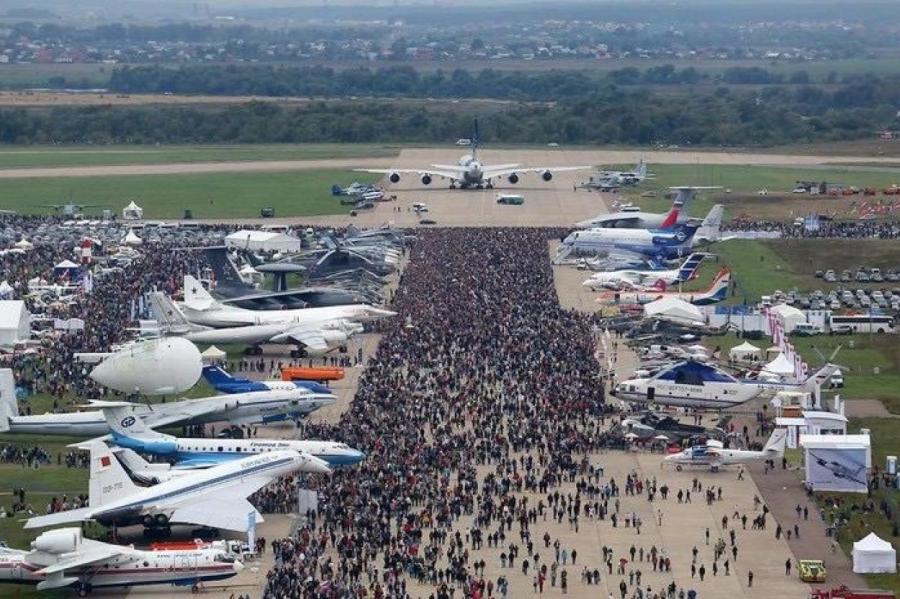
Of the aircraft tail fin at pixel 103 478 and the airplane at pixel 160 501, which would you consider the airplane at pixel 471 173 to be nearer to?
the airplane at pixel 160 501

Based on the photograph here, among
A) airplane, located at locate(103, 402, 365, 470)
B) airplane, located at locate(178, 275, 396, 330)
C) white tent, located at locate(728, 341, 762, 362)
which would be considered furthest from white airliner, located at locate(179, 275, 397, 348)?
airplane, located at locate(103, 402, 365, 470)

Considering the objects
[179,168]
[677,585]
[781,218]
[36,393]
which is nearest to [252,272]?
[36,393]

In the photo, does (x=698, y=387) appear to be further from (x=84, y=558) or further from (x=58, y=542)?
(x=58, y=542)

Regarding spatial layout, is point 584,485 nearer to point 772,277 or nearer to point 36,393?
point 36,393

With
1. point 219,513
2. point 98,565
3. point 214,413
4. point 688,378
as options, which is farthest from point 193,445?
point 688,378

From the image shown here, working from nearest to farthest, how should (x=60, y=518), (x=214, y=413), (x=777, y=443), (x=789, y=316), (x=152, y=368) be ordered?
(x=60, y=518)
(x=777, y=443)
(x=214, y=413)
(x=152, y=368)
(x=789, y=316)

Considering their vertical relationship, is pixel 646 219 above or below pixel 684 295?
above

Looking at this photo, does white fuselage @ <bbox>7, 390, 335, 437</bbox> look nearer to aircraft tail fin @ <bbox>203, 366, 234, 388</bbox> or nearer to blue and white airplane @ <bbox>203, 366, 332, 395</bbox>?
blue and white airplane @ <bbox>203, 366, 332, 395</bbox>

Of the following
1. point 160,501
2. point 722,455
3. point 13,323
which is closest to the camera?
point 160,501

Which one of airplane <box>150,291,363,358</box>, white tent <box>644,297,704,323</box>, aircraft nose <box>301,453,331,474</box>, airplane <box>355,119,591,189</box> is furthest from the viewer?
airplane <box>355,119,591,189</box>
